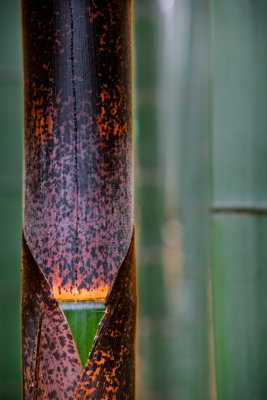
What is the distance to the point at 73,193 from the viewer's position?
419mm

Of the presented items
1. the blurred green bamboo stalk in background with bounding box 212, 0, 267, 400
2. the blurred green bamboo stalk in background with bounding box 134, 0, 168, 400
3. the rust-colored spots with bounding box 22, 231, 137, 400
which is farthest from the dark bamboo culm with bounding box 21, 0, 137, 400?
the blurred green bamboo stalk in background with bounding box 134, 0, 168, 400

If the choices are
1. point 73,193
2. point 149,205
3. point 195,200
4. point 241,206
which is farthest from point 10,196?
point 73,193

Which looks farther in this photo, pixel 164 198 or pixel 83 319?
pixel 164 198

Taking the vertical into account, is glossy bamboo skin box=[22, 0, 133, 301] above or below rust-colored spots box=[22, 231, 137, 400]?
above

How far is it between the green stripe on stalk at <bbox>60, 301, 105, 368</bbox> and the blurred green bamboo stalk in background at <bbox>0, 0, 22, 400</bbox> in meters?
1.45

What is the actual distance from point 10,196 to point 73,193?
4.80 feet

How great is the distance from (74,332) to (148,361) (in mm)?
1651

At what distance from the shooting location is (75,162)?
419mm

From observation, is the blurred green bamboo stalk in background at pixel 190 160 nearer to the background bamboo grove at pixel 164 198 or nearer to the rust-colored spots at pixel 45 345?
the background bamboo grove at pixel 164 198

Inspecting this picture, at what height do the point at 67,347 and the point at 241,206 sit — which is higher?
the point at 241,206

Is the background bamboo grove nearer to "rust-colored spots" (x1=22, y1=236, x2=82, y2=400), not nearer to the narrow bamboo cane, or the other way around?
the narrow bamboo cane

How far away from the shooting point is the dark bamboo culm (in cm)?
41

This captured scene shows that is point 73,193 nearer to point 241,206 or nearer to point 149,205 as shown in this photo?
point 241,206

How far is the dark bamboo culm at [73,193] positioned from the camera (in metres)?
0.41
